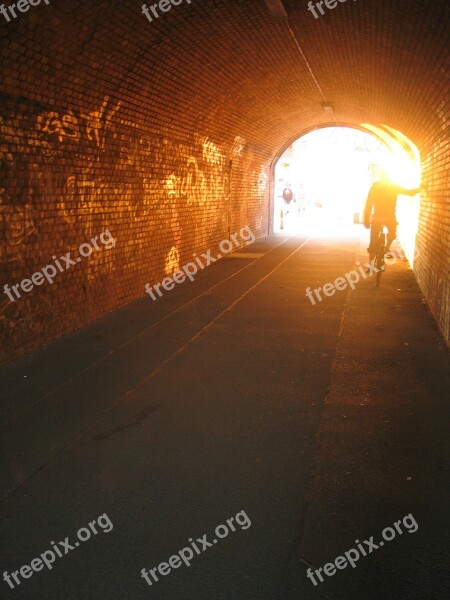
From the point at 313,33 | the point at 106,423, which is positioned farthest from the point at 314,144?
the point at 106,423

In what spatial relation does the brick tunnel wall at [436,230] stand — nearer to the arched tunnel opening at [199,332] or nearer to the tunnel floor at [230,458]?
the arched tunnel opening at [199,332]

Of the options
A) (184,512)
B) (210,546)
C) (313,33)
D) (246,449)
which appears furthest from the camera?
(313,33)

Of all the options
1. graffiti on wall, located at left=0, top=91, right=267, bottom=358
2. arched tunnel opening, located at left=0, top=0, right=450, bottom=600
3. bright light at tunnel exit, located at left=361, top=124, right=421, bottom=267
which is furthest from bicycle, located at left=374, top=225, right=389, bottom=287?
graffiti on wall, located at left=0, top=91, right=267, bottom=358

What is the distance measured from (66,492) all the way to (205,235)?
12.1 metres

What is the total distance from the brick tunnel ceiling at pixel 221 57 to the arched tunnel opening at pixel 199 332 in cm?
5

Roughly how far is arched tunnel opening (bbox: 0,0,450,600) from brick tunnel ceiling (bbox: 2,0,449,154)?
0.05 meters

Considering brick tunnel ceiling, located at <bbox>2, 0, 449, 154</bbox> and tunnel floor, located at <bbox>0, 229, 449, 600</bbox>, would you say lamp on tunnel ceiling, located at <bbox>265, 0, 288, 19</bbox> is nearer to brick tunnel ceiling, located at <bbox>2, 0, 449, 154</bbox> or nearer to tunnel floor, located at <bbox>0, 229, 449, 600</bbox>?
brick tunnel ceiling, located at <bbox>2, 0, 449, 154</bbox>

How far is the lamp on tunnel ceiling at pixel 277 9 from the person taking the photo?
7908 mm

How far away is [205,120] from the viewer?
1354cm

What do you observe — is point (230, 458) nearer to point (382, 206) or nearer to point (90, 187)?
point (90, 187)

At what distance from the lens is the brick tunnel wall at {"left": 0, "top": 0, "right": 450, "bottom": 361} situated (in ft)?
22.1

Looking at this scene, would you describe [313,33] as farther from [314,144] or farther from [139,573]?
[314,144]

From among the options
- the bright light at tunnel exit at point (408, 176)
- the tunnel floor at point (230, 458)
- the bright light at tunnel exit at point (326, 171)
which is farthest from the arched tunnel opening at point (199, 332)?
the bright light at tunnel exit at point (326, 171)

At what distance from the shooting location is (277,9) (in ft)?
27.0
